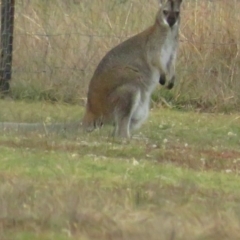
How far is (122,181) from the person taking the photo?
6.24 metres

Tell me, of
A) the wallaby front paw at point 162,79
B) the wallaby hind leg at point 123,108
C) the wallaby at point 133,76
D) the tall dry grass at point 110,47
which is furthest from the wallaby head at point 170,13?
the tall dry grass at point 110,47

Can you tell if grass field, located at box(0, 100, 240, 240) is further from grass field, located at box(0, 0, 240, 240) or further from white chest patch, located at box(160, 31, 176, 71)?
white chest patch, located at box(160, 31, 176, 71)

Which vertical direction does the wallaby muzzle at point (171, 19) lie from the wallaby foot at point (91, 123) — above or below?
above

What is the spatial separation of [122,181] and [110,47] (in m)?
5.54

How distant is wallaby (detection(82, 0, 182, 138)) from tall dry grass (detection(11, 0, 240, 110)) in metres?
1.69

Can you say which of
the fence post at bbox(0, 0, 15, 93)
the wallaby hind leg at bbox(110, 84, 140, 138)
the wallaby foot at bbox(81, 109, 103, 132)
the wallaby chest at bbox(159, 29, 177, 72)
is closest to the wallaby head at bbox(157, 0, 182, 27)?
the wallaby chest at bbox(159, 29, 177, 72)

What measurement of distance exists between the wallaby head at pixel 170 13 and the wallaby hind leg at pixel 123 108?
98cm

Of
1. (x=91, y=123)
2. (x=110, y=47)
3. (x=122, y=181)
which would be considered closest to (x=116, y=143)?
(x=91, y=123)

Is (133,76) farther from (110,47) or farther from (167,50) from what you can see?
(110,47)

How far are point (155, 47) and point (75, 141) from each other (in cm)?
161

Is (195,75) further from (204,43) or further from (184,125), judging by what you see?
(184,125)

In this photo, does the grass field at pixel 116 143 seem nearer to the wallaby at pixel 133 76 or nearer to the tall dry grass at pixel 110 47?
the tall dry grass at pixel 110 47

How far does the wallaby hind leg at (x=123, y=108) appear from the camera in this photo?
863cm

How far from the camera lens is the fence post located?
11.1m
